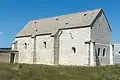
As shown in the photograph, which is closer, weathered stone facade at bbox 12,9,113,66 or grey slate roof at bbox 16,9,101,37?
weathered stone facade at bbox 12,9,113,66

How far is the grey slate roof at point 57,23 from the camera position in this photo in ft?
142

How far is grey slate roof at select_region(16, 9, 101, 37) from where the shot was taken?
142 feet

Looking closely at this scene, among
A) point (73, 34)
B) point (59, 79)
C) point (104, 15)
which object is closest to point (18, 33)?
point (73, 34)

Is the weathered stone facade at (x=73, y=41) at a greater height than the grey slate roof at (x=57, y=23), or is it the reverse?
the grey slate roof at (x=57, y=23)

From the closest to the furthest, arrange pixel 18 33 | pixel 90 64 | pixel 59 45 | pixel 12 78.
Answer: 1. pixel 12 78
2. pixel 90 64
3. pixel 59 45
4. pixel 18 33

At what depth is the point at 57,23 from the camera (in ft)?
163

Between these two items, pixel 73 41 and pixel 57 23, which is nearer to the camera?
pixel 73 41

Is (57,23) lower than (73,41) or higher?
higher

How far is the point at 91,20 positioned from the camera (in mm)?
41688

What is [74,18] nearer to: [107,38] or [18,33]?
[107,38]

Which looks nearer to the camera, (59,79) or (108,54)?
(59,79)

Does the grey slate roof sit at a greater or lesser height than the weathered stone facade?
greater

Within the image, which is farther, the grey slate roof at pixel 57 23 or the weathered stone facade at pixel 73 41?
the grey slate roof at pixel 57 23

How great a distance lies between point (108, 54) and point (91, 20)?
828cm
